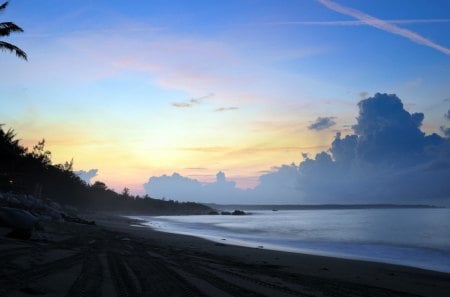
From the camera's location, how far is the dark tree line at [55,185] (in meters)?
50.2

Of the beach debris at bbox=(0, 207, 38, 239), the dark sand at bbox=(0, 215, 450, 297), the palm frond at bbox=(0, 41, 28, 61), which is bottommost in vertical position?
the dark sand at bbox=(0, 215, 450, 297)

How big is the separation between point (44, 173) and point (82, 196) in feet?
86.9

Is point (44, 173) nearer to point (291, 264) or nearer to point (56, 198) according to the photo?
point (56, 198)

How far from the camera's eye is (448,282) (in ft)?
44.8

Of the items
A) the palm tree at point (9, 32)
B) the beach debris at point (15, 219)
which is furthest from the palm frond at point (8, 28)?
the beach debris at point (15, 219)

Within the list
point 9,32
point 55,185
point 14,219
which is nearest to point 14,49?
point 9,32

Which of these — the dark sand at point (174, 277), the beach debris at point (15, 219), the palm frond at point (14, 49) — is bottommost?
the dark sand at point (174, 277)

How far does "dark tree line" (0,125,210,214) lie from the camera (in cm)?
5016

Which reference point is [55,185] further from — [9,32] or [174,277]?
[174,277]

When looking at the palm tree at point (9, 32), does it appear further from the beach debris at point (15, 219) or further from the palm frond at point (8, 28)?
the beach debris at point (15, 219)

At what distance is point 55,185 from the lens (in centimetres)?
8175

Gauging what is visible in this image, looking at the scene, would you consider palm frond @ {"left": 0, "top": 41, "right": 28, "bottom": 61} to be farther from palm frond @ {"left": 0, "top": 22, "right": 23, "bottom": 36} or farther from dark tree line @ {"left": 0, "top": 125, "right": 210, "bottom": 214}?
dark tree line @ {"left": 0, "top": 125, "right": 210, "bottom": 214}

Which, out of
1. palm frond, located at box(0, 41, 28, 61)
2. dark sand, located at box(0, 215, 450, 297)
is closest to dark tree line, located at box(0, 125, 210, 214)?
palm frond, located at box(0, 41, 28, 61)

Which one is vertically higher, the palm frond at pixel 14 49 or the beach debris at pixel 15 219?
the palm frond at pixel 14 49
